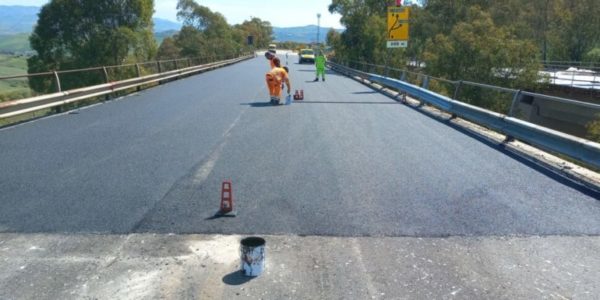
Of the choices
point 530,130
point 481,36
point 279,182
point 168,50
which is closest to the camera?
point 279,182

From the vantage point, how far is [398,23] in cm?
2184

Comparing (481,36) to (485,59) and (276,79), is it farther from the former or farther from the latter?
(276,79)

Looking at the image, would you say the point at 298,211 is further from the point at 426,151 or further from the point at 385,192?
the point at 426,151

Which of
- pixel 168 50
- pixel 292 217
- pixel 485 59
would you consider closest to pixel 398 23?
pixel 292 217

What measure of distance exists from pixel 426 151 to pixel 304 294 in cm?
573

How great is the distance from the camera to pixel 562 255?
4.64m

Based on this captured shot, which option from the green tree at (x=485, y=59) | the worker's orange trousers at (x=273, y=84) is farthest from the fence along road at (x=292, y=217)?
the green tree at (x=485, y=59)

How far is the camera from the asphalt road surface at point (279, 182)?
17.7 feet

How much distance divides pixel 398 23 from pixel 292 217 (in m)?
18.1

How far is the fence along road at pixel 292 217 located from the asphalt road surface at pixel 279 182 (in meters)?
0.03

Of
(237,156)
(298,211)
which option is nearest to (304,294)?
(298,211)

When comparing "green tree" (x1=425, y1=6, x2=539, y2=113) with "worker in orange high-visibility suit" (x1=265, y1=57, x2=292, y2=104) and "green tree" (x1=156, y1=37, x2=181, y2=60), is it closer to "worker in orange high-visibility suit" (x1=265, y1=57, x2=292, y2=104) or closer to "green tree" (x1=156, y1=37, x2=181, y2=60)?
"worker in orange high-visibility suit" (x1=265, y1=57, x2=292, y2=104)

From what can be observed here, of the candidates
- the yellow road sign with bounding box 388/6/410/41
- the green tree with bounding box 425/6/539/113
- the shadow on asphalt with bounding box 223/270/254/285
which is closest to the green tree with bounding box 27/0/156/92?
the green tree with bounding box 425/6/539/113

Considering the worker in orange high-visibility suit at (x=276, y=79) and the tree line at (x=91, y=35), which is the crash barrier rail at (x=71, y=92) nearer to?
the worker in orange high-visibility suit at (x=276, y=79)
